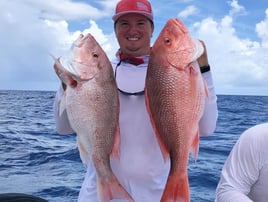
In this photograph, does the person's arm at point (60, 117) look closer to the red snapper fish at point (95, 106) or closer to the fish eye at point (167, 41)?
the red snapper fish at point (95, 106)

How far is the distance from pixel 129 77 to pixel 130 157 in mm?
576

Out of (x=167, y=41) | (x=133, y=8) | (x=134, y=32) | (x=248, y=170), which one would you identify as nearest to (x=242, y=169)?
(x=248, y=170)

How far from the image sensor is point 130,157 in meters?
2.96

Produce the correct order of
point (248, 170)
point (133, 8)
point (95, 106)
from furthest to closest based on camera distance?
point (133, 8) → point (248, 170) → point (95, 106)

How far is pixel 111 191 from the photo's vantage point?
2498 millimetres

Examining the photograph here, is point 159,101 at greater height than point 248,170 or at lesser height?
greater

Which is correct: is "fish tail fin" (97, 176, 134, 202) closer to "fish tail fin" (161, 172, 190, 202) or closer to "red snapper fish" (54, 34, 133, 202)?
"red snapper fish" (54, 34, 133, 202)

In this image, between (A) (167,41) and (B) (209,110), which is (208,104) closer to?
(B) (209,110)

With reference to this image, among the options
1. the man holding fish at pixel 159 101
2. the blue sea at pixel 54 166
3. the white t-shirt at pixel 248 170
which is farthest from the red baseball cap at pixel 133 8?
the blue sea at pixel 54 166

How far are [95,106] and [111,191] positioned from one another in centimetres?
50

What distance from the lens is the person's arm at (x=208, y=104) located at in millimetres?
2554

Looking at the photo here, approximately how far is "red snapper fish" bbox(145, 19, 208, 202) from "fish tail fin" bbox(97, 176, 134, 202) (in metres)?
0.28

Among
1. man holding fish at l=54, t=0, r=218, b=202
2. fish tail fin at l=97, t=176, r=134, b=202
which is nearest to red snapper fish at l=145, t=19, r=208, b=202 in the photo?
man holding fish at l=54, t=0, r=218, b=202

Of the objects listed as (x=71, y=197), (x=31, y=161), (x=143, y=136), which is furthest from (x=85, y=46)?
(x=31, y=161)
